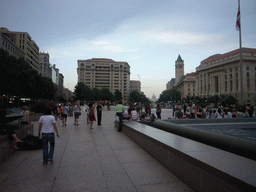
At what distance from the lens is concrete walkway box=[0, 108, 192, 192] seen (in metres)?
3.87

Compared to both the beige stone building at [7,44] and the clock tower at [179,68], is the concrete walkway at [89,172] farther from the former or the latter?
the clock tower at [179,68]

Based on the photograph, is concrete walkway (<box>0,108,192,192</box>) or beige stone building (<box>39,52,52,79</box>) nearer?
concrete walkway (<box>0,108,192,192</box>)

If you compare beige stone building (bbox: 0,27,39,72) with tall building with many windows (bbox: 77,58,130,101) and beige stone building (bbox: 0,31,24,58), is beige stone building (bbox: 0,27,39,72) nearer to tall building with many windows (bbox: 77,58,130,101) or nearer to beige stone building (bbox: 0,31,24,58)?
beige stone building (bbox: 0,31,24,58)

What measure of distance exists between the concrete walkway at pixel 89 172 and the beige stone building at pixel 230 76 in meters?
73.3

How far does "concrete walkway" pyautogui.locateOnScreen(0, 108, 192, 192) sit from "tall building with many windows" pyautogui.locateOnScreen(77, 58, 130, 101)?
14869cm

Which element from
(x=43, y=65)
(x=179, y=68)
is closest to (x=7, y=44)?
(x=43, y=65)

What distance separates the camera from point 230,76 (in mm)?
87438

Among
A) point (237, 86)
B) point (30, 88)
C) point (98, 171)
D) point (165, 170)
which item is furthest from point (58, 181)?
point (237, 86)

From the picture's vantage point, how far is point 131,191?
12.0 feet

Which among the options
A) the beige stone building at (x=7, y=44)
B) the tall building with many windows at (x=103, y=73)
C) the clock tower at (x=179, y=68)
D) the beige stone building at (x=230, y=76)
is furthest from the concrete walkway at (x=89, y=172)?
the clock tower at (x=179, y=68)

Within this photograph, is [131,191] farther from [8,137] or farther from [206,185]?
[8,137]

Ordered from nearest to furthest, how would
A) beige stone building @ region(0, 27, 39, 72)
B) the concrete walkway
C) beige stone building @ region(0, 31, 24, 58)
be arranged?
the concrete walkway, beige stone building @ region(0, 31, 24, 58), beige stone building @ region(0, 27, 39, 72)

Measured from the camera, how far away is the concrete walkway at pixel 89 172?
12.7 feet

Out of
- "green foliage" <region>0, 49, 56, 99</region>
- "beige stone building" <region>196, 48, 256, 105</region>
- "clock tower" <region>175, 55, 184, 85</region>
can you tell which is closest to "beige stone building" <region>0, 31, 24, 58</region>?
"green foliage" <region>0, 49, 56, 99</region>
